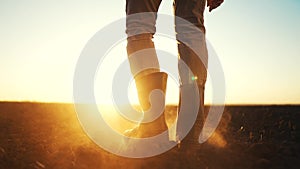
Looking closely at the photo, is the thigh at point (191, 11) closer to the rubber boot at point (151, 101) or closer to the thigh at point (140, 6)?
the thigh at point (140, 6)

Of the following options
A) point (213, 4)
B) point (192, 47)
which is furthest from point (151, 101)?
point (213, 4)

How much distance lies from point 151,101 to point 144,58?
27cm

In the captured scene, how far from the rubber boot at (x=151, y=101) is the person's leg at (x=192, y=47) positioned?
133 millimetres

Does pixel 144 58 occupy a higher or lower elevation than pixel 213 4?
lower

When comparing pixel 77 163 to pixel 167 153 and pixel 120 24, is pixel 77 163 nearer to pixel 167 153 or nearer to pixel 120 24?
pixel 167 153

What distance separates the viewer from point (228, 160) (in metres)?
1.89

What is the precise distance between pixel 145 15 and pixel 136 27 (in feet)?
0.34

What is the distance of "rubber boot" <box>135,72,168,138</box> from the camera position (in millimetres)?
1946

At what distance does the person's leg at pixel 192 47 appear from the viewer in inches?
77.6

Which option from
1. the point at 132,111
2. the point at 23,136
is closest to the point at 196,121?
the point at 132,111

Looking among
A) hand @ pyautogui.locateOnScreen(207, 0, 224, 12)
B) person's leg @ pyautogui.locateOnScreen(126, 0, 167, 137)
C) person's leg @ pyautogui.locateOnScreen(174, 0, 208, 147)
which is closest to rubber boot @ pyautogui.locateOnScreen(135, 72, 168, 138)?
person's leg @ pyautogui.locateOnScreen(126, 0, 167, 137)

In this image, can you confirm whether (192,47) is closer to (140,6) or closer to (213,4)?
(140,6)

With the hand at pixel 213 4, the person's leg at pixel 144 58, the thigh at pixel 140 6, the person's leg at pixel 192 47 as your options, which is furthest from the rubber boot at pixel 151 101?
the hand at pixel 213 4

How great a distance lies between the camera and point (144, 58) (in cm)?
199
